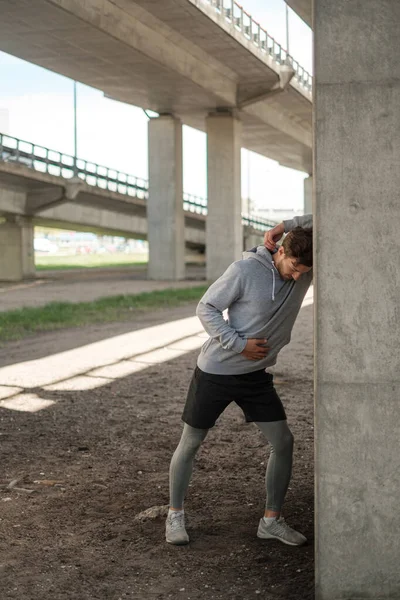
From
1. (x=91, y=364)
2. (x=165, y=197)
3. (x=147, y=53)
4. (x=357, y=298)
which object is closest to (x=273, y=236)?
(x=357, y=298)

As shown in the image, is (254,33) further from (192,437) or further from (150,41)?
(192,437)

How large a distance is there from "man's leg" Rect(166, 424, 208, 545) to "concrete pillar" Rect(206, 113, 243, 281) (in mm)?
35974

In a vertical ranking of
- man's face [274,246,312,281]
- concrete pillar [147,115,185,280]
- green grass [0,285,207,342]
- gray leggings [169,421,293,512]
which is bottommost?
green grass [0,285,207,342]

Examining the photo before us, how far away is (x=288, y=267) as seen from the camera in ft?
17.9

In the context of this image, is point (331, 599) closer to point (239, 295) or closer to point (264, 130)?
point (239, 295)

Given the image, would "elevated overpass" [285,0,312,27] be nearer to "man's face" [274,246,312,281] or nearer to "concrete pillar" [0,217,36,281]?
"man's face" [274,246,312,281]

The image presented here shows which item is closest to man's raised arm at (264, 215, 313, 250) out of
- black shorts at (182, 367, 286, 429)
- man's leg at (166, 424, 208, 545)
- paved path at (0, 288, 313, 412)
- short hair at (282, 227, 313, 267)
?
short hair at (282, 227, 313, 267)

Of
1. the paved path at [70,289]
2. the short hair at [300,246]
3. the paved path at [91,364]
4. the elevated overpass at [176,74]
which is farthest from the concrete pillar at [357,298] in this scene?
the paved path at [70,289]

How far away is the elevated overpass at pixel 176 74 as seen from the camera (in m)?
27.0

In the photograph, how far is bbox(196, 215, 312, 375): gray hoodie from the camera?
5508mm

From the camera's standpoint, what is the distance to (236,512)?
22.1 feet

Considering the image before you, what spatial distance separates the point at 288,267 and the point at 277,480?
133 centimetres

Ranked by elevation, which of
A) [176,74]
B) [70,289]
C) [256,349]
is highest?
[176,74]

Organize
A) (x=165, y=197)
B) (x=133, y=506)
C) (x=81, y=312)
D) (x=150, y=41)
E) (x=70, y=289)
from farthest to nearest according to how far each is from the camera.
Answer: (x=165, y=197) → (x=70, y=289) → (x=150, y=41) → (x=81, y=312) → (x=133, y=506)
